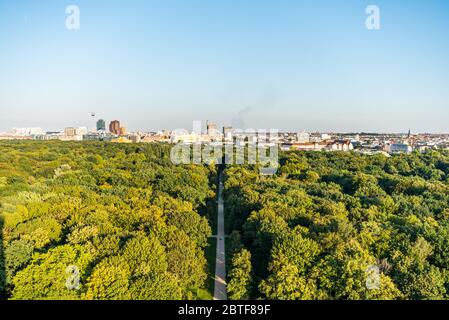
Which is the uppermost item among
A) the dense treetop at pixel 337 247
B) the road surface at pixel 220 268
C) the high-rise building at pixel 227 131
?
the high-rise building at pixel 227 131

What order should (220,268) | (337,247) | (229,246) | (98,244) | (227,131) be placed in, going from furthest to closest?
(227,131)
(220,268)
(229,246)
(98,244)
(337,247)

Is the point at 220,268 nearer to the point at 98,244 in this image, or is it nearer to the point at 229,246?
the point at 229,246

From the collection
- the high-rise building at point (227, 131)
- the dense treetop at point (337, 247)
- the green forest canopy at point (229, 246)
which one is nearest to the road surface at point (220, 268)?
the green forest canopy at point (229, 246)

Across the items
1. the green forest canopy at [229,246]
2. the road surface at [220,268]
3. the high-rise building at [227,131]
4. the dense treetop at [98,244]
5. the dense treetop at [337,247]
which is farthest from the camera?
the high-rise building at [227,131]

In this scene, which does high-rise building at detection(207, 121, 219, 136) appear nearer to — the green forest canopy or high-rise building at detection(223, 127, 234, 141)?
high-rise building at detection(223, 127, 234, 141)

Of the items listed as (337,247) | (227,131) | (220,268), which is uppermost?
(227,131)

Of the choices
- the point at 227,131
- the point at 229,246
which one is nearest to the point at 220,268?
Answer: the point at 229,246

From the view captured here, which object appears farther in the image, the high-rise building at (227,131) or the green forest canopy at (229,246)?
the high-rise building at (227,131)

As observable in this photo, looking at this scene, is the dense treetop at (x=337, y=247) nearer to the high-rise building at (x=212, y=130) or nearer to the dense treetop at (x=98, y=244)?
the dense treetop at (x=98, y=244)

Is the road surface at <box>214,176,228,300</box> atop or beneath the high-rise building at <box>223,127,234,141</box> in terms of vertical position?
beneath

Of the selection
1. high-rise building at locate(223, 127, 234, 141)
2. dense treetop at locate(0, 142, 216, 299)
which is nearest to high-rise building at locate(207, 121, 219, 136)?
high-rise building at locate(223, 127, 234, 141)

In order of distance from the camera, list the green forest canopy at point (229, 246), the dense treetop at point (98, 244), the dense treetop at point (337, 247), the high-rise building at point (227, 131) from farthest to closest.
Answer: the high-rise building at point (227, 131) → the dense treetop at point (337, 247) → the green forest canopy at point (229, 246) → the dense treetop at point (98, 244)
